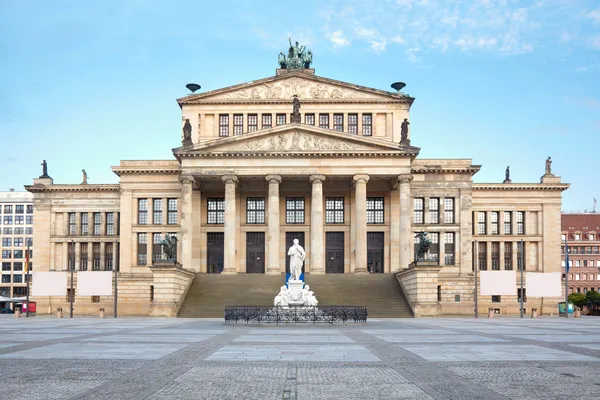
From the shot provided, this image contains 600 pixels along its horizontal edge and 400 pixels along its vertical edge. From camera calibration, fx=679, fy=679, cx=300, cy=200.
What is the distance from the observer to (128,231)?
7469 cm

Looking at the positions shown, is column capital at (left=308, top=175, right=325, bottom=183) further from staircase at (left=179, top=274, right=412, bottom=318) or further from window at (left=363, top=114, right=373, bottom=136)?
window at (left=363, top=114, right=373, bottom=136)

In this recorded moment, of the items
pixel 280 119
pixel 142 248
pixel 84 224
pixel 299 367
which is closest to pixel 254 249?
pixel 142 248

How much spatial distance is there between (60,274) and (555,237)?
54.0m

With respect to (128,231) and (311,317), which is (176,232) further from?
(311,317)

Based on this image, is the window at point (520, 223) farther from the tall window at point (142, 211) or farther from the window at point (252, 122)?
the tall window at point (142, 211)

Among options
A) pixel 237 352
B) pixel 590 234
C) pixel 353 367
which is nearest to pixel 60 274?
pixel 237 352

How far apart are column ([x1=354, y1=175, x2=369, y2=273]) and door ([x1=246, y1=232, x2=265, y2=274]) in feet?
39.7

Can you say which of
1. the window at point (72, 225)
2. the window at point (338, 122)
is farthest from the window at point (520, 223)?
the window at point (72, 225)

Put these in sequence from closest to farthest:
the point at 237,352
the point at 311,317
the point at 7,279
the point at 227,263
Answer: the point at 237,352
the point at 311,317
the point at 227,263
the point at 7,279

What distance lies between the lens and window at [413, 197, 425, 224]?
74.8 metres

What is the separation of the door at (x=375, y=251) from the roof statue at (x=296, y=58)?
2066 cm

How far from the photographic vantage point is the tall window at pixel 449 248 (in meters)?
74.8

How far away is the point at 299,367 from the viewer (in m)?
18.3

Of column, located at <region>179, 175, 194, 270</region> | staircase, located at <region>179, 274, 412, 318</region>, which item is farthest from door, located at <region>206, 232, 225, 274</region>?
staircase, located at <region>179, 274, 412, 318</region>
